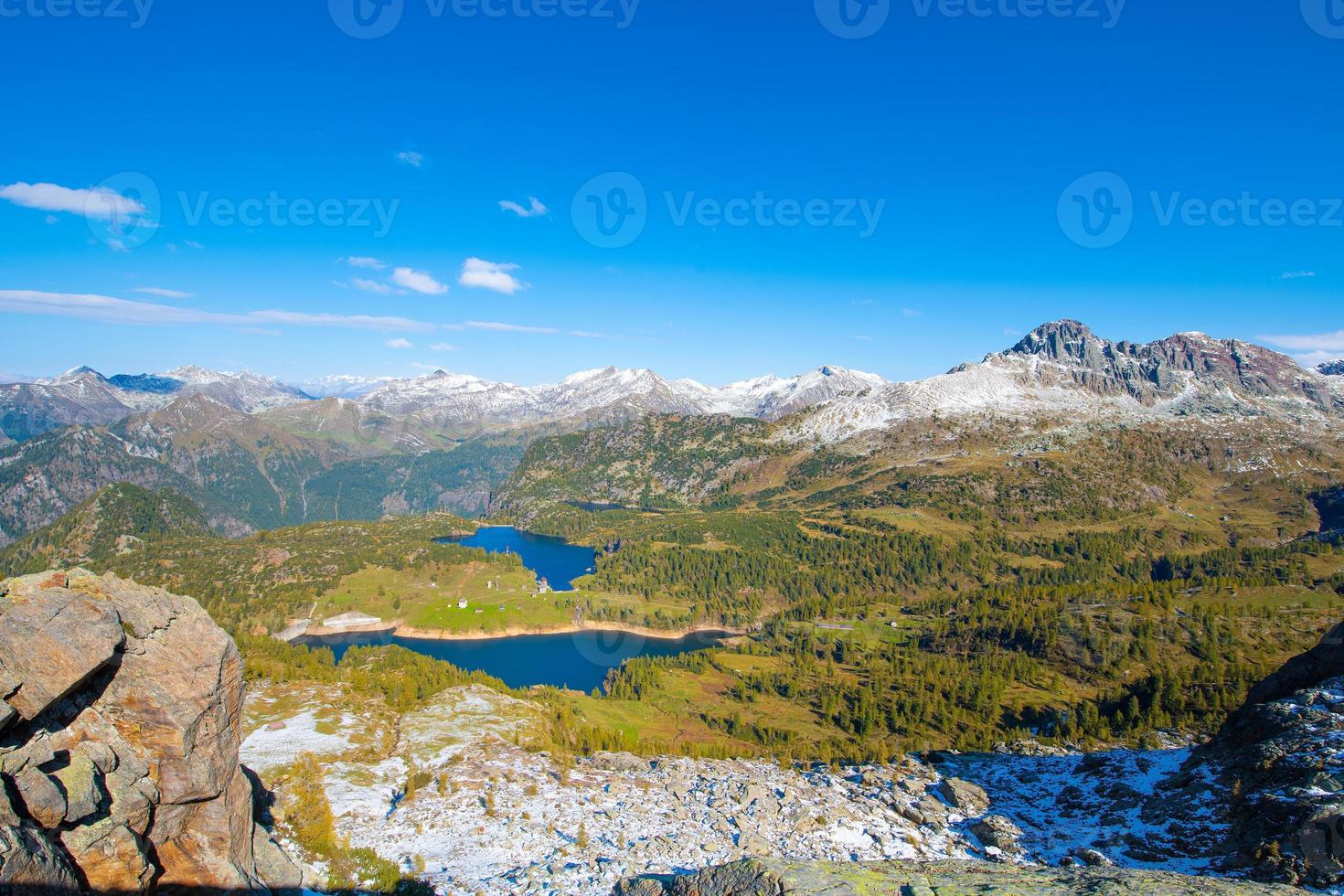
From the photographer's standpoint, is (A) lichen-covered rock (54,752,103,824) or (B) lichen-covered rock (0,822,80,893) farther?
(A) lichen-covered rock (54,752,103,824)

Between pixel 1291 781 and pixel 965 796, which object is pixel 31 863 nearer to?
pixel 1291 781

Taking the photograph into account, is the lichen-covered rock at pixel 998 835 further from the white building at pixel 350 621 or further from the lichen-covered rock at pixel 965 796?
the white building at pixel 350 621

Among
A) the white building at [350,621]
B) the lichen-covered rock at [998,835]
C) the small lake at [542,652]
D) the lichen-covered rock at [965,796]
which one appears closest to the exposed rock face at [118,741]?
the lichen-covered rock at [998,835]

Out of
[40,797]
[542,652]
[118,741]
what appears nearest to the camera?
[40,797]

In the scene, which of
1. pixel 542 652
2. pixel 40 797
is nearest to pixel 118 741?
pixel 40 797

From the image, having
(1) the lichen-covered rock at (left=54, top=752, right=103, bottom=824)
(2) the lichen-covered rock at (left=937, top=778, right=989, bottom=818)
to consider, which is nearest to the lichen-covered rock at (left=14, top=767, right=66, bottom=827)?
(1) the lichen-covered rock at (left=54, top=752, right=103, bottom=824)

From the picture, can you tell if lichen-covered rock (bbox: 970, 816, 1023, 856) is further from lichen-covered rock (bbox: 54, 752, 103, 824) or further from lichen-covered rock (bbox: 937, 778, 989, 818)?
lichen-covered rock (bbox: 54, 752, 103, 824)
